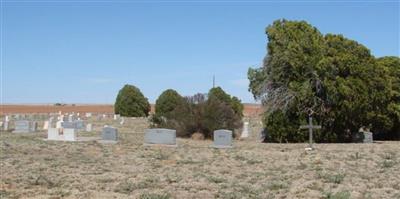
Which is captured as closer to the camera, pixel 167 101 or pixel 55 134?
pixel 55 134

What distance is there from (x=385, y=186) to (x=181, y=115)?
59.4 feet

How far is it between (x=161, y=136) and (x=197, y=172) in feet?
30.5

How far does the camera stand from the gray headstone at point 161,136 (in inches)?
910

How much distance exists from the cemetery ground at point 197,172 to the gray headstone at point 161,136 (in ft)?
6.90

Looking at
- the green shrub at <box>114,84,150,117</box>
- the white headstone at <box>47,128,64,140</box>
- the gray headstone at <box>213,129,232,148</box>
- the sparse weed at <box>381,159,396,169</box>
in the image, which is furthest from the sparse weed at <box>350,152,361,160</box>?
the green shrub at <box>114,84,150,117</box>

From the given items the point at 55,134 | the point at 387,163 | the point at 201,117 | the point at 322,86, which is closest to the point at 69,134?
the point at 55,134

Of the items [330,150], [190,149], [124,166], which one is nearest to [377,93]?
[330,150]

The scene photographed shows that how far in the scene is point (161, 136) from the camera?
76.5 ft

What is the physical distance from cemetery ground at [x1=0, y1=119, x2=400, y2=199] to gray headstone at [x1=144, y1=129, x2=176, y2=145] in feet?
6.90

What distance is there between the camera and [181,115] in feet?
94.9

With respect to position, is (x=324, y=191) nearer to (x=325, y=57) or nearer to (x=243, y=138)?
(x=325, y=57)

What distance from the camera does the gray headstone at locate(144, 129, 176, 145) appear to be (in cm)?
2311

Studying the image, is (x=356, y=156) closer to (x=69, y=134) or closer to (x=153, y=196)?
(x=153, y=196)

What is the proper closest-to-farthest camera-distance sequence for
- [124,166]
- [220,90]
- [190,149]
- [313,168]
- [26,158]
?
[313,168], [124,166], [26,158], [190,149], [220,90]
